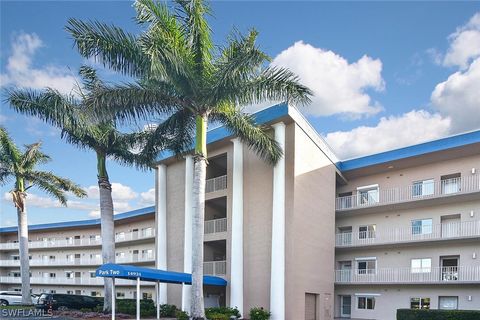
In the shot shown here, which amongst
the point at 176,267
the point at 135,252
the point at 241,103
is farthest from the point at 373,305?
the point at 135,252

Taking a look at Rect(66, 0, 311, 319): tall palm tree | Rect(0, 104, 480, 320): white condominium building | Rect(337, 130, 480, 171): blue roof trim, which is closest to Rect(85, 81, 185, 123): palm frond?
Rect(66, 0, 311, 319): tall palm tree

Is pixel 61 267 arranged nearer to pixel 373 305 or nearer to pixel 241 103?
pixel 373 305

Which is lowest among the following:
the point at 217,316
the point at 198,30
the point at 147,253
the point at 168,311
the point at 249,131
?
the point at 168,311

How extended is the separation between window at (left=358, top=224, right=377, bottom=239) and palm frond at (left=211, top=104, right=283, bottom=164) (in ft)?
32.6

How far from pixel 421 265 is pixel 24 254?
2989 cm

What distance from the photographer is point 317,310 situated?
25531 millimetres

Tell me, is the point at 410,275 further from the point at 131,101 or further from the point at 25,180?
the point at 25,180

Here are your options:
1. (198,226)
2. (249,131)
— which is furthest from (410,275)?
(198,226)

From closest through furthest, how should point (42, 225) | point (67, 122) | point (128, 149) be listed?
point (67, 122), point (128, 149), point (42, 225)

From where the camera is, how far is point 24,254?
35969 mm

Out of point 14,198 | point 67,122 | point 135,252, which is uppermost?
point 67,122

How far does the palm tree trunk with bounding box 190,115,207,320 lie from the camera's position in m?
19.0

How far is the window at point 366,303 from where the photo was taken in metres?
28.6

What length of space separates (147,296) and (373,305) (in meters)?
23.6
